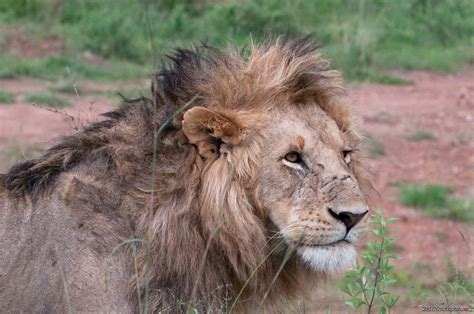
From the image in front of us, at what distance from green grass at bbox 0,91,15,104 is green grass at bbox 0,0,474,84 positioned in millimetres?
681

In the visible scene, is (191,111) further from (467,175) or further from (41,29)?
(41,29)

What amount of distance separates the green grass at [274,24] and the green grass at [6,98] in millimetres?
681

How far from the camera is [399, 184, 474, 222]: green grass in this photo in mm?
9656

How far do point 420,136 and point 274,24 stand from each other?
205cm

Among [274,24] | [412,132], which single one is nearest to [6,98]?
[274,24]

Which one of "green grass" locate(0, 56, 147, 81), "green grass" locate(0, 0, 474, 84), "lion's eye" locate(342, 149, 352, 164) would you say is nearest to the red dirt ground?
"green grass" locate(0, 56, 147, 81)

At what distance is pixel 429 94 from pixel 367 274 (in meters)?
7.70

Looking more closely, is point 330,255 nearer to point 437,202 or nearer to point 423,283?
point 423,283

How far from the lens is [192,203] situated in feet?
15.5

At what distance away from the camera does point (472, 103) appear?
12.6 m

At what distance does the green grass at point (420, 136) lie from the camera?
37.4ft

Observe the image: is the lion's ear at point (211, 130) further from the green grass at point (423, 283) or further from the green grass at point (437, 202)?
the green grass at point (437, 202)

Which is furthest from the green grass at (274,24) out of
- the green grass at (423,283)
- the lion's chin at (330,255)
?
the lion's chin at (330,255)

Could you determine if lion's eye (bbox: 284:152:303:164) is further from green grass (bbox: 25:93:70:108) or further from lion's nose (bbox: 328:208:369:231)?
green grass (bbox: 25:93:70:108)
